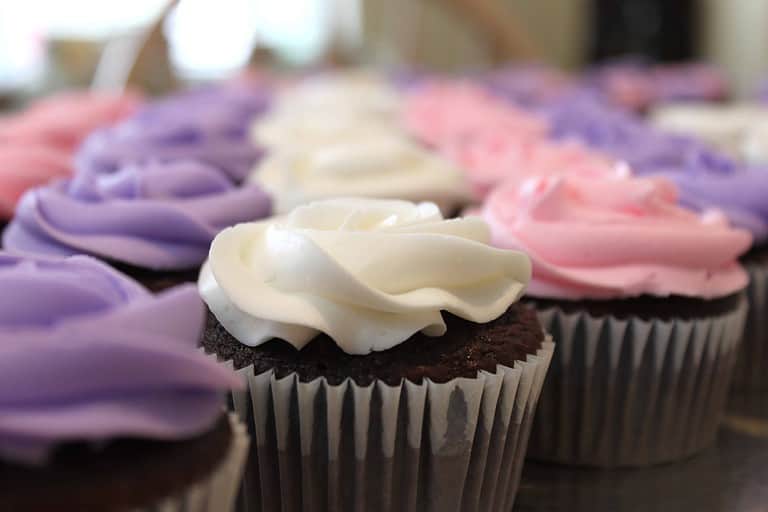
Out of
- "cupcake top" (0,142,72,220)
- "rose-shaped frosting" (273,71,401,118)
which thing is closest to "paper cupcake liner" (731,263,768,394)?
"cupcake top" (0,142,72,220)

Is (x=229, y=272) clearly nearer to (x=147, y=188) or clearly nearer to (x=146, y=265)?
(x=146, y=265)

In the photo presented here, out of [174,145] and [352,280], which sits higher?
[352,280]

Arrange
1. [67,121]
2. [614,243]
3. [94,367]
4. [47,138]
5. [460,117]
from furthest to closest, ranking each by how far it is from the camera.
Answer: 1. [460,117]
2. [67,121]
3. [47,138]
4. [614,243]
5. [94,367]

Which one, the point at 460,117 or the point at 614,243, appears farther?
the point at 460,117

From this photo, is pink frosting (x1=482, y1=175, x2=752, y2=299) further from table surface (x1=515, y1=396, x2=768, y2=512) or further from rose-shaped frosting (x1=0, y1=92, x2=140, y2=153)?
rose-shaped frosting (x1=0, y1=92, x2=140, y2=153)

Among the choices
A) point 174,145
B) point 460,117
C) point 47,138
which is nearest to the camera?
point 174,145

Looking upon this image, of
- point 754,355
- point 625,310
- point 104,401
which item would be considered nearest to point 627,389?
point 625,310

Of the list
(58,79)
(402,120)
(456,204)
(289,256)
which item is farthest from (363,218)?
(58,79)

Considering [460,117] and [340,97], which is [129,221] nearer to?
[460,117]

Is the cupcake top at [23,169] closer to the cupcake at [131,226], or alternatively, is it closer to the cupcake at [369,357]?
the cupcake at [131,226]
